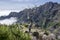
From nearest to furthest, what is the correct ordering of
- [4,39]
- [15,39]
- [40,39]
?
[4,39]
[15,39]
[40,39]

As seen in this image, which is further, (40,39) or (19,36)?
(40,39)

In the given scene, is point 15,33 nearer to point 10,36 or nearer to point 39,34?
point 10,36

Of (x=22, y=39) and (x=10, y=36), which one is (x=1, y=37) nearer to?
(x=10, y=36)

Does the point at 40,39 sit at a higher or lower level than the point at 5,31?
lower

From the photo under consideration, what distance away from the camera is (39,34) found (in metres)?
97.4

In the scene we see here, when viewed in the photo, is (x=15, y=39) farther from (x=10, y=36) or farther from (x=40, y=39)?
(x=40, y=39)

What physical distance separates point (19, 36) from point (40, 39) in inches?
1596

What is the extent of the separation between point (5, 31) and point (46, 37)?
47.5 metres

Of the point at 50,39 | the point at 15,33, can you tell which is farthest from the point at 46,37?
the point at 15,33

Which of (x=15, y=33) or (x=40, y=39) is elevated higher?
(x=15, y=33)

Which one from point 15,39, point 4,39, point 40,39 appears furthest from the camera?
point 40,39

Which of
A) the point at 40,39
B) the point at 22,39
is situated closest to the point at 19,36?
the point at 22,39

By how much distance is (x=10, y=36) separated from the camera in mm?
49281

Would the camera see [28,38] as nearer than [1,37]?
No
